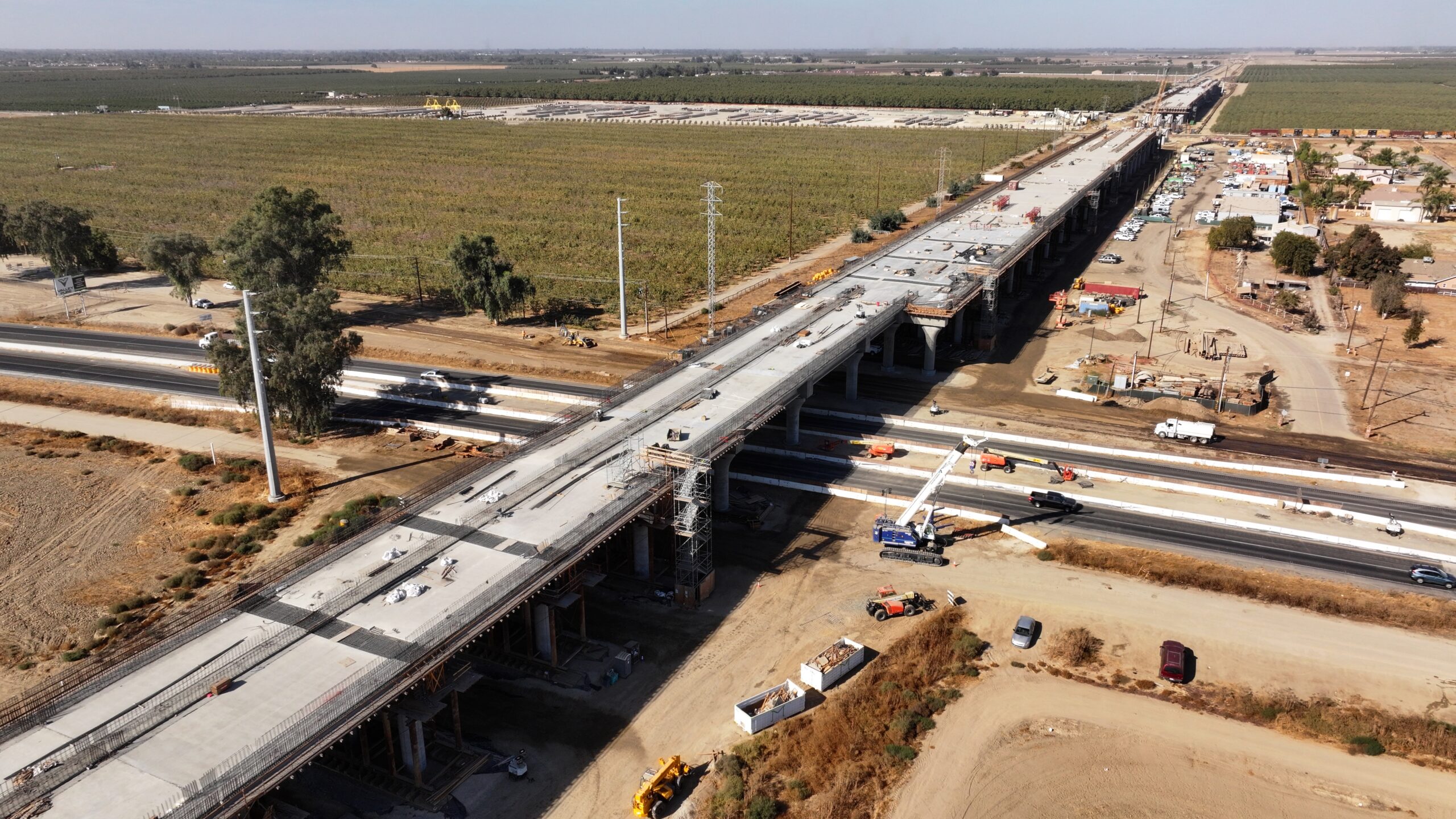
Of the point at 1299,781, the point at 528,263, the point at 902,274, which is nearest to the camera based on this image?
the point at 1299,781

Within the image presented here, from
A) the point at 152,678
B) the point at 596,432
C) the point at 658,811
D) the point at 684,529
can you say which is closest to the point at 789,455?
the point at 596,432

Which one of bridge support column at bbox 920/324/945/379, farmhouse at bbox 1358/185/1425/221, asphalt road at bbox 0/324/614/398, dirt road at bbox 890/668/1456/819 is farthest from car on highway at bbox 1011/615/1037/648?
farmhouse at bbox 1358/185/1425/221

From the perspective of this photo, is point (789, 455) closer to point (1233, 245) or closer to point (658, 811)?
point (658, 811)

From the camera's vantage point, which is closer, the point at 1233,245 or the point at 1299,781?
the point at 1299,781

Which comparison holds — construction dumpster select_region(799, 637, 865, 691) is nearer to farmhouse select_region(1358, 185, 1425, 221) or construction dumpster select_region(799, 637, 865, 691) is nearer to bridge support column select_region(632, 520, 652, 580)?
bridge support column select_region(632, 520, 652, 580)

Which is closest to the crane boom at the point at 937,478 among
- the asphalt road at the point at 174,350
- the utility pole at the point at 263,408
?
the asphalt road at the point at 174,350

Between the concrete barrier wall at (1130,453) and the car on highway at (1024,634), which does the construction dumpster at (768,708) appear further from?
the concrete barrier wall at (1130,453)
